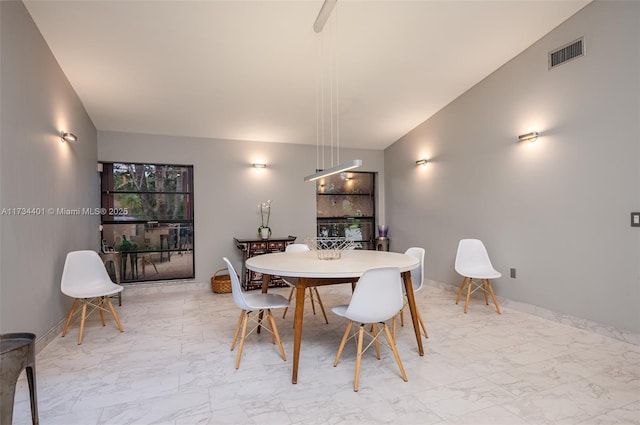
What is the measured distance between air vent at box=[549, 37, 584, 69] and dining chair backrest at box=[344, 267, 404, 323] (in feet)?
9.96

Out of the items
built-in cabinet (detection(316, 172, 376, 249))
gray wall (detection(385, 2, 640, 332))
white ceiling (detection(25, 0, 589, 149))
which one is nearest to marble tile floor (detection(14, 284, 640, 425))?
gray wall (detection(385, 2, 640, 332))

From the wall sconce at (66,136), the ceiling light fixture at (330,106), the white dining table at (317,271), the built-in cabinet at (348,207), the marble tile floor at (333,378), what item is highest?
the ceiling light fixture at (330,106)

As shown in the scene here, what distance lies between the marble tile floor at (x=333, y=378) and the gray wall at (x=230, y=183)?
1.94 m

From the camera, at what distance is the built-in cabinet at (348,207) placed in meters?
6.32

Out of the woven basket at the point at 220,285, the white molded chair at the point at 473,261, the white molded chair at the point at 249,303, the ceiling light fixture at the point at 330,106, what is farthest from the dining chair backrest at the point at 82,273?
the white molded chair at the point at 473,261

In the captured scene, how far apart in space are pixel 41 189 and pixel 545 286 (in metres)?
5.11

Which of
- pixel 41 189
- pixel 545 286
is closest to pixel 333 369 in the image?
pixel 545 286

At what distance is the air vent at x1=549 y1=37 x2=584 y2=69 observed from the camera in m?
3.36

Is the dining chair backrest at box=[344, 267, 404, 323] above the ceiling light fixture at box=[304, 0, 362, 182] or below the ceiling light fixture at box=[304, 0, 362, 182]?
below

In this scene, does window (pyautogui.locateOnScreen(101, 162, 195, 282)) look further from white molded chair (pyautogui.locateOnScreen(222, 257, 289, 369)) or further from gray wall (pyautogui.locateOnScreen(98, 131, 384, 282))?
white molded chair (pyautogui.locateOnScreen(222, 257, 289, 369))

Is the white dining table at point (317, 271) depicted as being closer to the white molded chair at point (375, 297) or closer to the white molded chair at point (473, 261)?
the white molded chair at point (375, 297)

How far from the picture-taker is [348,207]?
6.54m

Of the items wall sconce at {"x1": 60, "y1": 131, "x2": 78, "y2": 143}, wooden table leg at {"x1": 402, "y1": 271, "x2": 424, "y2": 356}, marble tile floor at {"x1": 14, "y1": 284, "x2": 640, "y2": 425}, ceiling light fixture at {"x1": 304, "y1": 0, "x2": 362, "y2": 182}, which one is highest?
ceiling light fixture at {"x1": 304, "y1": 0, "x2": 362, "y2": 182}

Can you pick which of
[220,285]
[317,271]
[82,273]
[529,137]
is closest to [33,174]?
[82,273]
